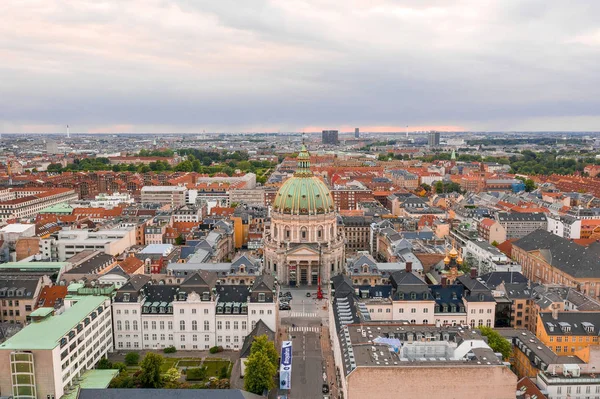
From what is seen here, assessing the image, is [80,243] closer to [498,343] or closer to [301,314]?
[301,314]

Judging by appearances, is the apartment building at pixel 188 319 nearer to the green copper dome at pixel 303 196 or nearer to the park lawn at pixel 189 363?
the park lawn at pixel 189 363

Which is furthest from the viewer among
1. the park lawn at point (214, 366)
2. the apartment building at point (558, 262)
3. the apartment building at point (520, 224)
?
the apartment building at point (520, 224)

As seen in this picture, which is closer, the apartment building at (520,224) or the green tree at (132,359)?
the green tree at (132,359)

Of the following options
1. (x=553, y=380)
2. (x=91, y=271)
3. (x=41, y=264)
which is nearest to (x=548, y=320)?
(x=553, y=380)

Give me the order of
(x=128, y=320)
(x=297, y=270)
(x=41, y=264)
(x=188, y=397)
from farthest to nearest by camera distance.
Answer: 1. (x=297, y=270)
2. (x=41, y=264)
3. (x=128, y=320)
4. (x=188, y=397)

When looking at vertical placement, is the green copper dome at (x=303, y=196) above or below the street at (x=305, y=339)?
above

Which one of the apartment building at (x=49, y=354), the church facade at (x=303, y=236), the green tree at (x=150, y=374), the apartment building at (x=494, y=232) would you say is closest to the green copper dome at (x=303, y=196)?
the church facade at (x=303, y=236)

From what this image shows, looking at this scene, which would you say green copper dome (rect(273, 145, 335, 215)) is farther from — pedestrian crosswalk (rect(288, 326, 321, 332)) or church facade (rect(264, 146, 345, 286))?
pedestrian crosswalk (rect(288, 326, 321, 332))

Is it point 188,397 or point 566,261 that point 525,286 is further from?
point 188,397
